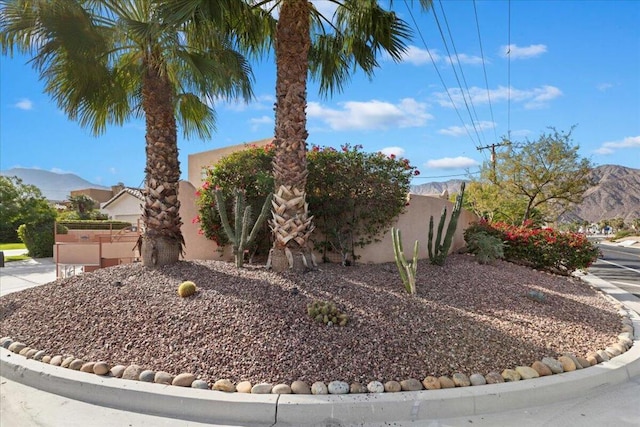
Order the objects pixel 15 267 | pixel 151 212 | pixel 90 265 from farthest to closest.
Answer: pixel 15 267 → pixel 90 265 → pixel 151 212

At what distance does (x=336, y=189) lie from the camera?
8719 mm

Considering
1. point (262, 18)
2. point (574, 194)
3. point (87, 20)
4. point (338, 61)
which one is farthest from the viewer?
point (574, 194)

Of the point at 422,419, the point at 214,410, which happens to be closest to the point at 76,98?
the point at 214,410

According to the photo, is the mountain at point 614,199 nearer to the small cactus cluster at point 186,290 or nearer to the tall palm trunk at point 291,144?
the tall palm trunk at point 291,144

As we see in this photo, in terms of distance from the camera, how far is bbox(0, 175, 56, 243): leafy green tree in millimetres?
20484

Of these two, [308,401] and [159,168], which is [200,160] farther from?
[308,401]

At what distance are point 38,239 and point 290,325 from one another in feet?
62.6

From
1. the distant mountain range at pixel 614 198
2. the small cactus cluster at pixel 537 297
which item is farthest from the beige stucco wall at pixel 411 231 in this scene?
the distant mountain range at pixel 614 198

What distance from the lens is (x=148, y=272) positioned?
7.11 meters

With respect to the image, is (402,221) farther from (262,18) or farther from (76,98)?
(76,98)

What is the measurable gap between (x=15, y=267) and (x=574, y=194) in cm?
2348

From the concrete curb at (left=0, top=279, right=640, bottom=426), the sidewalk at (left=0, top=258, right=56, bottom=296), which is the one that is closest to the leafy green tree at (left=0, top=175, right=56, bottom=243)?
the sidewalk at (left=0, top=258, right=56, bottom=296)

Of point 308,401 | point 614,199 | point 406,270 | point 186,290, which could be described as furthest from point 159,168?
point 614,199

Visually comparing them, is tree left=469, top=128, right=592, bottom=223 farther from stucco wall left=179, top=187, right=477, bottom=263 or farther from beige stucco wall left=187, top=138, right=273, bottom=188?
beige stucco wall left=187, top=138, right=273, bottom=188
